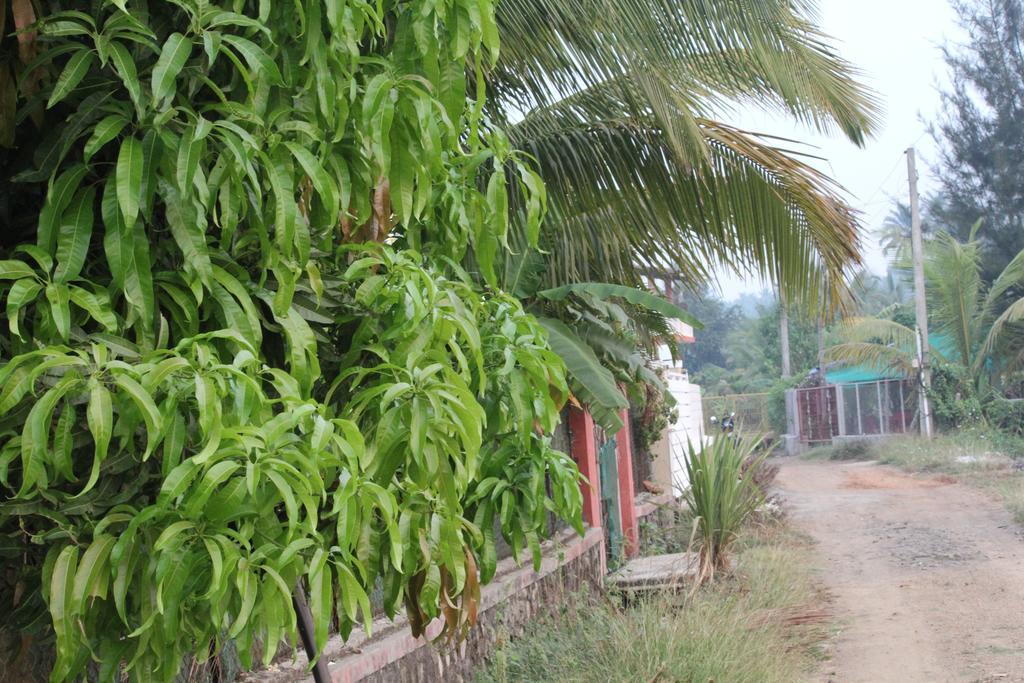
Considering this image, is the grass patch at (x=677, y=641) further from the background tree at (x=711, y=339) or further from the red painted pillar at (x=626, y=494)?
the background tree at (x=711, y=339)

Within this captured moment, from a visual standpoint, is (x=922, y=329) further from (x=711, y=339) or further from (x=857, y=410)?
(x=711, y=339)

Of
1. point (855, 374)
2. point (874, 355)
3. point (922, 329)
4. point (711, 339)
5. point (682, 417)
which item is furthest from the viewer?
point (711, 339)

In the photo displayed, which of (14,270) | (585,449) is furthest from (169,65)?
(585,449)

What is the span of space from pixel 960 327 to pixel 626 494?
58.2 ft

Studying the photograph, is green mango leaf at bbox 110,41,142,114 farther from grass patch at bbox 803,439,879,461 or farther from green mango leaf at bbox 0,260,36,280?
grass patch at bbox 803,439,879,461

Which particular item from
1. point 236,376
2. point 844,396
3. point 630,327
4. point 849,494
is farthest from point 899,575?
point 844,396

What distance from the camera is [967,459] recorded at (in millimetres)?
20219

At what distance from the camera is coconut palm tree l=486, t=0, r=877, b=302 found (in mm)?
5352

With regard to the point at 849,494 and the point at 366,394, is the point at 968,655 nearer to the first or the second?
the point at 366,394

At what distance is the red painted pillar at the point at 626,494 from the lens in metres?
9.98

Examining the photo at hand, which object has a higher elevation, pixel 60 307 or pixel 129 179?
pixel 129 179

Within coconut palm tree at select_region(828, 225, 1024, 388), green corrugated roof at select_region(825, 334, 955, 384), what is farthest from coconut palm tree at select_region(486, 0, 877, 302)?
green corrugated roof at select_region(825, 334, 955, 384)

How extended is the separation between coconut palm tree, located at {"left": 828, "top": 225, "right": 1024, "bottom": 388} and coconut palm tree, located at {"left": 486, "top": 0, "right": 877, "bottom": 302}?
56.1ft

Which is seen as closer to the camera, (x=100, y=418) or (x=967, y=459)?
(x=100, y=418)
